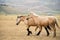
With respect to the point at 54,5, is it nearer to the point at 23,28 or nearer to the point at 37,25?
the point at 37,25

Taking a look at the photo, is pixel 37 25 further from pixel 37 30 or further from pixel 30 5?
pixel 30 5

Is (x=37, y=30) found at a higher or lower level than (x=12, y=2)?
lower

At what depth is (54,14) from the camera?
209 centimetres

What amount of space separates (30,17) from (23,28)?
0.61 ft

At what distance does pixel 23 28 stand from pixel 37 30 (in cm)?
20

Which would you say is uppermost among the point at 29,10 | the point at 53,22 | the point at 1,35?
the point at 29,10

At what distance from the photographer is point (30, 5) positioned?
208 centimetres

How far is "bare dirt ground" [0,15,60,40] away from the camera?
2045mm

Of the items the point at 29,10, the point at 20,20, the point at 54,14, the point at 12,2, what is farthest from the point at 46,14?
the point at 12,2

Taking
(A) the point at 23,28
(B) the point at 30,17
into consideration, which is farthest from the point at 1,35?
(B) the point at 30,17

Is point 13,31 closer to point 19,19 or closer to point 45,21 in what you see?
point 19,19

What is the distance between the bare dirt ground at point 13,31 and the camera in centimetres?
204

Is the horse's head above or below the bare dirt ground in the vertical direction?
above

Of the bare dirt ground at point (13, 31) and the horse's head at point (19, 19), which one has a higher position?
the horse's head at point (19, 19)
